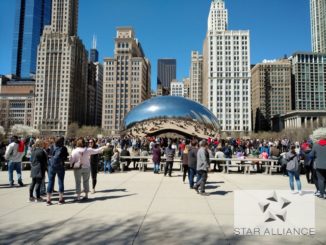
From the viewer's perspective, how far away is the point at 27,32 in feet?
602

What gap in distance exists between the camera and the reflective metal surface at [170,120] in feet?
90.9

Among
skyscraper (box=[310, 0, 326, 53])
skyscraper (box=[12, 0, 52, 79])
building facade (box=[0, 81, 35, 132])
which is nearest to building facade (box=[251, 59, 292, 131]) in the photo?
skyscraper (box=[310, 0, 326, 53])

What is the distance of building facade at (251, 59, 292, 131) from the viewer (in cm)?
15012

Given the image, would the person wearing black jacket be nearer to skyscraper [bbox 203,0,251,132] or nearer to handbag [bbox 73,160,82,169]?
handbag [bbox 73,160,82,169]

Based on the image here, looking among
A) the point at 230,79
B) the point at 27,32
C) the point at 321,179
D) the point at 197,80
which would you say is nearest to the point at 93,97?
the point at 197,80

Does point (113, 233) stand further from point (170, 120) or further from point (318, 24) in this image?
point (318, 24)

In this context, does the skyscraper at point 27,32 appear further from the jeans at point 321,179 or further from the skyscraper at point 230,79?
the jeans at point 321,179

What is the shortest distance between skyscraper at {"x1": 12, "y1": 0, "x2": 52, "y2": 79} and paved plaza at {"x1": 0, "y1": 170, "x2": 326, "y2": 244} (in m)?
198

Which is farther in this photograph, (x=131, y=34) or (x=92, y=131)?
(x=131, y=34)

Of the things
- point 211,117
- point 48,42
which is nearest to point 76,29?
point 48,42

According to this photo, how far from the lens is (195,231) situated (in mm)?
5266

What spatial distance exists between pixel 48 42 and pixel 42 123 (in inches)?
1463

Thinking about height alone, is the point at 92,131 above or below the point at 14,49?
below

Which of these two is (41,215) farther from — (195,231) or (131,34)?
(131,34)
